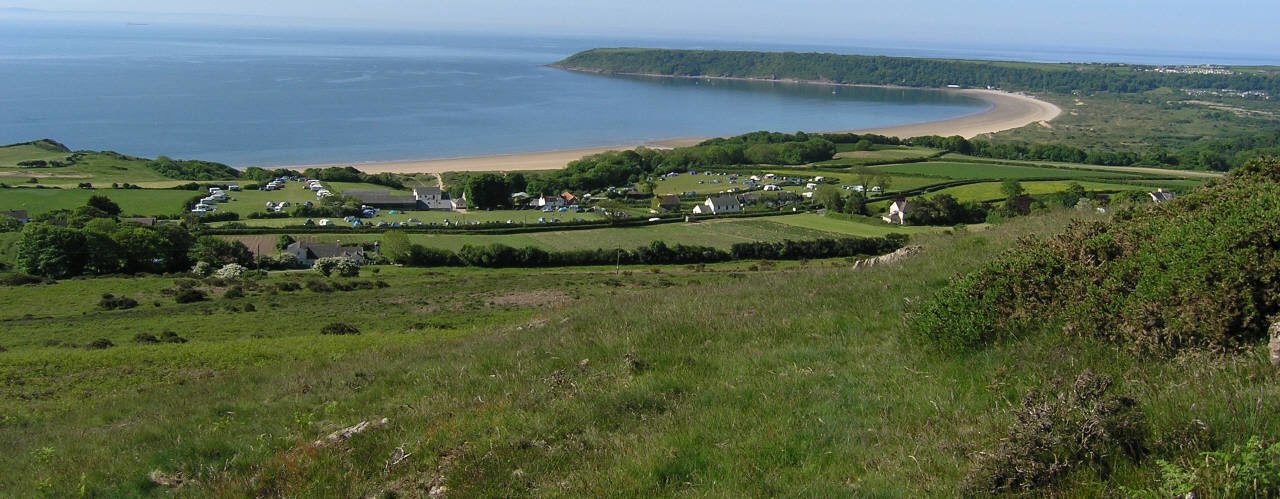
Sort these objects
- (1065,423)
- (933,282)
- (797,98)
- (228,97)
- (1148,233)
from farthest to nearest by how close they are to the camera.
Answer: (797,98) → (228,97) → (933,282) → (1148,233) → (1065,423)

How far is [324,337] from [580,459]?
1702cm

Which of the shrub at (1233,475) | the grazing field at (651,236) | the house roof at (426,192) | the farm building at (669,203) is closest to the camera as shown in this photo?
the shrub at (1233,475)

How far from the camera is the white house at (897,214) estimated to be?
5394 cm

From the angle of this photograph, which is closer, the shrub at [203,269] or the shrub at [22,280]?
the shrub at [22,280]

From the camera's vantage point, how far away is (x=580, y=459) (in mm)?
6453

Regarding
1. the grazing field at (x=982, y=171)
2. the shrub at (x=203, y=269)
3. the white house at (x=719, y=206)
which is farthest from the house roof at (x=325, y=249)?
the grazing field at (x=982, y=171)

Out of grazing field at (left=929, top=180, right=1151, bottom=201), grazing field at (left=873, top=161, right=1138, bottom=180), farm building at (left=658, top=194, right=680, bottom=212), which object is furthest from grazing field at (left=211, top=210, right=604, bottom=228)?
grazing field at (left=873, top=161, right=1138, bottom=180)

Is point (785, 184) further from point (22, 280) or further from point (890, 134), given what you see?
point (22, 280)

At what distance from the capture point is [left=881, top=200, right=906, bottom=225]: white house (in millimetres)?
53938

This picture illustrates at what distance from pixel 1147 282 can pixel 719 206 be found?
2133 inches

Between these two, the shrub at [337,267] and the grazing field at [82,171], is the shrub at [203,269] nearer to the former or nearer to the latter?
the shrub at [337,267]

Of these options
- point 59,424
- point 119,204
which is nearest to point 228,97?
point 119,204

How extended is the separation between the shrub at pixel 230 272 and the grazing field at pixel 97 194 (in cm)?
1851

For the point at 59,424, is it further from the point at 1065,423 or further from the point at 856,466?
the point at 1065,423
